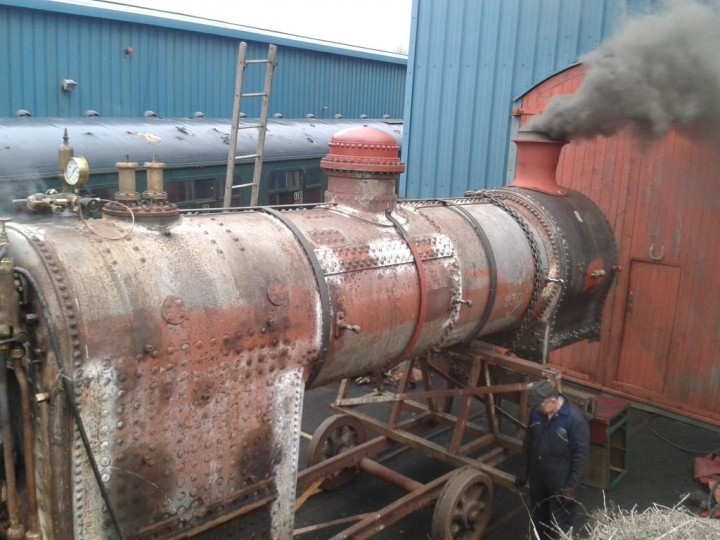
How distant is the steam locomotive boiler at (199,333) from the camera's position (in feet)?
10.2

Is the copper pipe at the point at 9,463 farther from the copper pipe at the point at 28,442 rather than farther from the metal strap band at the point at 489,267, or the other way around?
the metal strap band at the point at 489,267

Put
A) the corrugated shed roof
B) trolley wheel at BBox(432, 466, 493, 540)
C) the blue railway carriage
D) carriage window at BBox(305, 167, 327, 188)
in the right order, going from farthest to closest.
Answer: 1. carriage window at BBox(305, 167, 327, 188)
2. the corrugated shed roof
3. the blue railway carriage
4. trolley wheel at BBox(432, 466, 493, 540)

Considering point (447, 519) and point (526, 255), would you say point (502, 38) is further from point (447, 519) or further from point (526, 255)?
point (447, 519)

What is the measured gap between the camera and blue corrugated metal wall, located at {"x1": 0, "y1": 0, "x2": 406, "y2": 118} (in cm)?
1187

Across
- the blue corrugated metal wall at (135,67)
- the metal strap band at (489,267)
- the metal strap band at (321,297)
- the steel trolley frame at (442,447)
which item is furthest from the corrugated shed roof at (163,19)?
the metal strap band at (321,297)

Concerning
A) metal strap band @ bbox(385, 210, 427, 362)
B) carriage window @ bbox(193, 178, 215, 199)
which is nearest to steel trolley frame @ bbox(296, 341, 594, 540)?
metal strap band @ bbox(385, 210, 427, 362)

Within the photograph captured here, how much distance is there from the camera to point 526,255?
5664mm

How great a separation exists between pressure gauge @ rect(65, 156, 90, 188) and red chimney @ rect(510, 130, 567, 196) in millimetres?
4185

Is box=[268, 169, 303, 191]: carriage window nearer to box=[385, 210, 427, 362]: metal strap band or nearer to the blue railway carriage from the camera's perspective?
the blue railway carriage

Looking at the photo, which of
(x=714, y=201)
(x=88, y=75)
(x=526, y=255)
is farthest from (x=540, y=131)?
(x=88, y=75)

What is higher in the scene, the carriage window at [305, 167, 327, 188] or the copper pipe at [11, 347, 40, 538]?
the carriage window at [305, 167, 327, 188]

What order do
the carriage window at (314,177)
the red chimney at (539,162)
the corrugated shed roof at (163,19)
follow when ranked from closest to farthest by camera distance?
1. the red chimney at (539,162)
2. the corrugated shed roof at (163,19)
3. the carriage window at (314,177)

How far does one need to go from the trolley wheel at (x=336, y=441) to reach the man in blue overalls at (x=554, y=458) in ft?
5.62

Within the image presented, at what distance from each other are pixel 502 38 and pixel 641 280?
11.7ft
